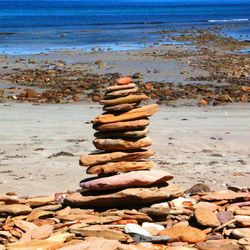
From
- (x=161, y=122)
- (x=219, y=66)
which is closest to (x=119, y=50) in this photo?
(x=219, y=66)

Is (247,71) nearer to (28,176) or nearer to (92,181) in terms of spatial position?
(28,176)

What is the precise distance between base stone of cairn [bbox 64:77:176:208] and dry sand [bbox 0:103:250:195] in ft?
8.01

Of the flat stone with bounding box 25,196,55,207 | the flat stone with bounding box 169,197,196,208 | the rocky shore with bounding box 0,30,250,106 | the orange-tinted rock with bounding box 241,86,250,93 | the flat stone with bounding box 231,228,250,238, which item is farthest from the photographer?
the orange-tinted rock with bounding box 241,86,250,93

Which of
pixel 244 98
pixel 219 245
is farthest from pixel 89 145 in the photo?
pixel 244 98

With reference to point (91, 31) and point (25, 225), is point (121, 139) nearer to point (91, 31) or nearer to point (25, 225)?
point (25, 225)

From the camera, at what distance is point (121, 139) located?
339 inches

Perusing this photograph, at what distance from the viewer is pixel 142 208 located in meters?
8.51

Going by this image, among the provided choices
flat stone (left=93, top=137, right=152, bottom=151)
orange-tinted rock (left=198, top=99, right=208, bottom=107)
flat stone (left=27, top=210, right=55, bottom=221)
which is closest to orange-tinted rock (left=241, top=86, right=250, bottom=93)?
orange-tinted rock (left=198, top=99, right=208, bottom=107)

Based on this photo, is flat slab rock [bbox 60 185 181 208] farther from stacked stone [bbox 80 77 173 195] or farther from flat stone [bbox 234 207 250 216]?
flat stone [bbox 234 207 250 216]

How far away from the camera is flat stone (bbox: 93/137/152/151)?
8.54 m

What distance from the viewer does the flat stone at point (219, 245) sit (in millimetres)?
7409

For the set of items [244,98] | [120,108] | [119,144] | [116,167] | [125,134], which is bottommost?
[244,98]

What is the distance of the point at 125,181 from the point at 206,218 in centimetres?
102

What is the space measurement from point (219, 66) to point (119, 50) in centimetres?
1305
